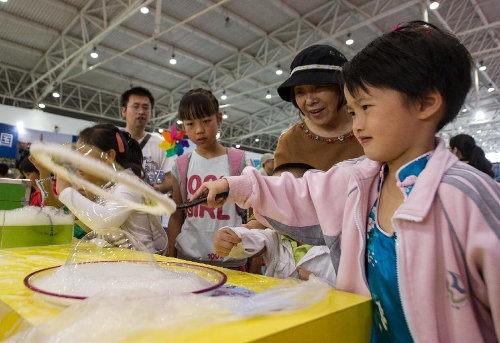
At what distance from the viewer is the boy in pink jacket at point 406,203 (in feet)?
1.98

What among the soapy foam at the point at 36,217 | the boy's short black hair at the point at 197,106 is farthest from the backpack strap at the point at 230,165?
the soapy foam at the point at 36,217

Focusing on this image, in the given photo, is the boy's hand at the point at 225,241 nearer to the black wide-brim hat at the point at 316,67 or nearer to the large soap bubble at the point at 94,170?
the large soap bubble at the point at 94,170

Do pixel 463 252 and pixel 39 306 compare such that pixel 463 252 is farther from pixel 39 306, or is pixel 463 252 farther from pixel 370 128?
pixel 39 306

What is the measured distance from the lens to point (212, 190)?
828 millimetres

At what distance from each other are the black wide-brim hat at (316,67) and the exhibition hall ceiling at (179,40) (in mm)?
4163

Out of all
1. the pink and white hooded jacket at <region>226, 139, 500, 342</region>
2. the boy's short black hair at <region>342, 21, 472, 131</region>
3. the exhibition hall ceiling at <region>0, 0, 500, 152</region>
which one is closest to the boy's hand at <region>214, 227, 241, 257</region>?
the pink and white hooded jacket at <region>226, 139, 500, 342</region>

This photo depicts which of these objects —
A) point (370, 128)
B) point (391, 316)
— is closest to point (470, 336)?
point (391, 316)

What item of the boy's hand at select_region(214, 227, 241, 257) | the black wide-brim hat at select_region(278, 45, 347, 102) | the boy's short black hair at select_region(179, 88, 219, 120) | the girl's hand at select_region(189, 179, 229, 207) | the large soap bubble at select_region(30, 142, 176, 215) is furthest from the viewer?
the boy's short black hair at select_region(179, 88, 219, 120)

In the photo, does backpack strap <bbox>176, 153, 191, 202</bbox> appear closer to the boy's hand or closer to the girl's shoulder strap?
the girl's shoulder strap

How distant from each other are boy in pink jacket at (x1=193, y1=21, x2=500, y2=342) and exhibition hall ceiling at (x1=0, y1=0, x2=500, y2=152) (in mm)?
4682

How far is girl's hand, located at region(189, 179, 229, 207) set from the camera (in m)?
0.82

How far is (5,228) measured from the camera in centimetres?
122

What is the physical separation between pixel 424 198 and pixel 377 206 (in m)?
0.15

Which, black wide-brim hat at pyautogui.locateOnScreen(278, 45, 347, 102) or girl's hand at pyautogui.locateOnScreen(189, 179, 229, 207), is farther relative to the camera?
black wide-brim hat at pyautogui.locateOnScreen(278, 45, 347, 102)
